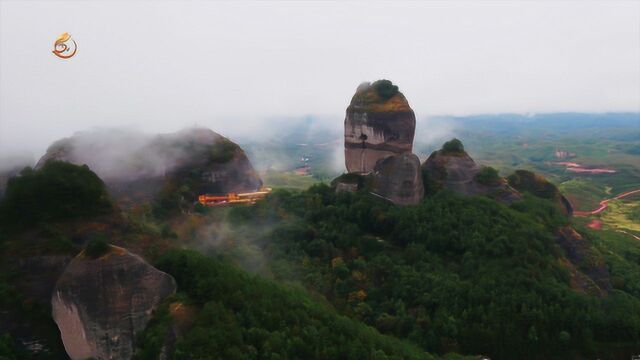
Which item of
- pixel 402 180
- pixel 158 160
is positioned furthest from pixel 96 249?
pixel 402 180

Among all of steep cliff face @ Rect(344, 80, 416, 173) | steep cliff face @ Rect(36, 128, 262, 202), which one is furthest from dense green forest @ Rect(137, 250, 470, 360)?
steep cliff face @ Rect(36, 128, 262, 202)

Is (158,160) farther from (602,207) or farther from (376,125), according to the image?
(602,207)

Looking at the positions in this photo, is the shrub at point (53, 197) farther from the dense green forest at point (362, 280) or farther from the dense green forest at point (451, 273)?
the dense green forest at point (451, 273)

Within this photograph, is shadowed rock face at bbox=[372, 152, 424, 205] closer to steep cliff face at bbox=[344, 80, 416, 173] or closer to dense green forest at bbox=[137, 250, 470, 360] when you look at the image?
steep cliff face at bbox=[344, 80, 416, 173]

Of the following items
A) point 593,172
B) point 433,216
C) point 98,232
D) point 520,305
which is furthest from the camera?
point 593,172

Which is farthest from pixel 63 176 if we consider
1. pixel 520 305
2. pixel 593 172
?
pixel 593 172

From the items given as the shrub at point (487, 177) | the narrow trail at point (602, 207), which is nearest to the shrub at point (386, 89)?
the shrub at point (487, 177)

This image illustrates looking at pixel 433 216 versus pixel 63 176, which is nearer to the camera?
pixel 63 176

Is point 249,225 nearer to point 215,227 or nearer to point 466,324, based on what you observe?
point 215,227
